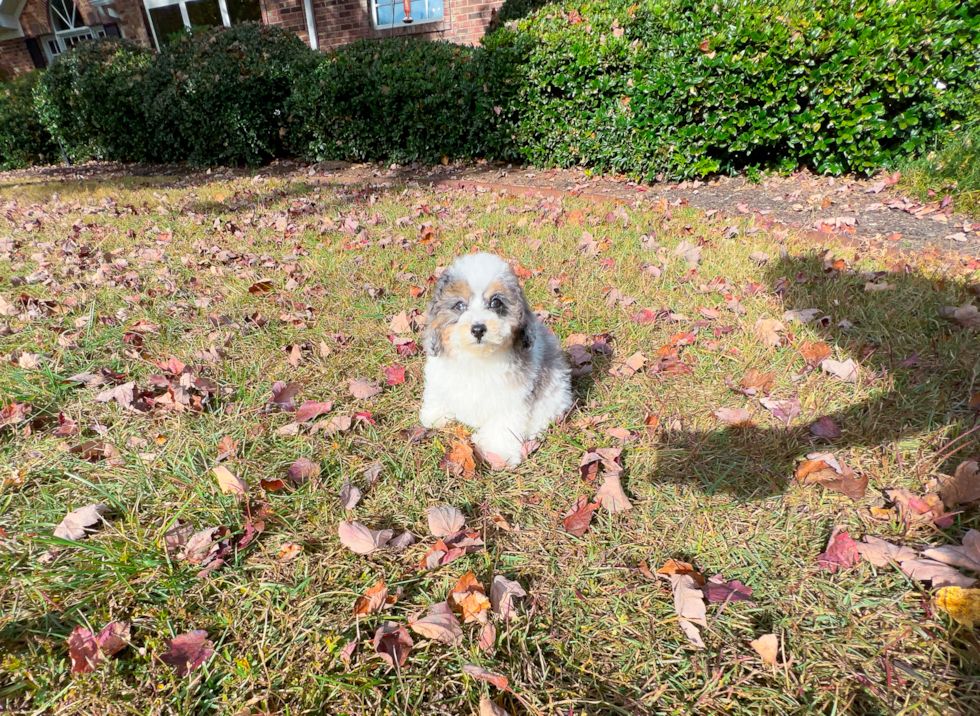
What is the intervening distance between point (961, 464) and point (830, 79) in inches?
269

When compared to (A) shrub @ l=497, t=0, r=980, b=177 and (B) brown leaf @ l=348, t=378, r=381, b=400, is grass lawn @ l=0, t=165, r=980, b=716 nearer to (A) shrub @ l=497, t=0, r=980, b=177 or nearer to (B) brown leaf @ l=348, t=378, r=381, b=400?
(B) brown leaf @ l=348, t=378, r=381, b=400

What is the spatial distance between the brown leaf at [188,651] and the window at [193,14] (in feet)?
69.1

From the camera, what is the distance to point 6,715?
1.45 metres

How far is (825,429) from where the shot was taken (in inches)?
109

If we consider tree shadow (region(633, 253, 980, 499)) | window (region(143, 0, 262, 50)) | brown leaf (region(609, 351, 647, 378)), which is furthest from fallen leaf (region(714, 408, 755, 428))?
window (region(143, 0, 262, 50))

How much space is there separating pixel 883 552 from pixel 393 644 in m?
2.17

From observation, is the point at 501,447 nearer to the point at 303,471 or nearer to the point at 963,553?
the point at 303,471

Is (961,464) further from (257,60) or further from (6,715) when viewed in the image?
(257,60)

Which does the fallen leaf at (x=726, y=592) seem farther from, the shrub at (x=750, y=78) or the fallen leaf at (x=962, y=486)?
the shrub at (x=750, y=78)

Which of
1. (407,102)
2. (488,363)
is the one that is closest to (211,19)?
(407,102)

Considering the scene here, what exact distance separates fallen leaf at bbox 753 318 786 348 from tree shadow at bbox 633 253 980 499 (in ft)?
0.29

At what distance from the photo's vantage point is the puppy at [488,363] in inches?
101

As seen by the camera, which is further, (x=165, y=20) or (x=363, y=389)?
(x=165, y=20)

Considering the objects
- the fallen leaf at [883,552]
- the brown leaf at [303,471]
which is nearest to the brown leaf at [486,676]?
the brown leaf at [303,471]
